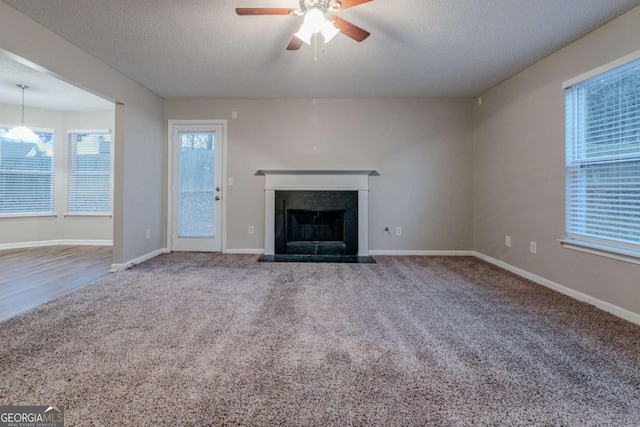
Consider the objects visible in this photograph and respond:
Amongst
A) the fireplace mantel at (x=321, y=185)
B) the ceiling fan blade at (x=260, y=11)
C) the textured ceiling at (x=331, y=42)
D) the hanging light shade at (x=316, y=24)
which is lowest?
the fireplace mantel at (x=321, y=185)

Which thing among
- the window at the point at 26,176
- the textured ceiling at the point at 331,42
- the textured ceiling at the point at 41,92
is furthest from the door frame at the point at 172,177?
the window at the point at 26,176

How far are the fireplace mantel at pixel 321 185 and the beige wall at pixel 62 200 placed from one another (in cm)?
317

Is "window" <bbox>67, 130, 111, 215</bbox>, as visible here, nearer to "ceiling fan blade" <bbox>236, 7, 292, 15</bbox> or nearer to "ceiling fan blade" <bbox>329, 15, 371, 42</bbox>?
"ceiling fan blade" <bbox>236, 7, 292, 15</bbox>

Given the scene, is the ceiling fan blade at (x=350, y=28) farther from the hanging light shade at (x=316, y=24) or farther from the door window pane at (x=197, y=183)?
the door window pane at (x=197, y=183)

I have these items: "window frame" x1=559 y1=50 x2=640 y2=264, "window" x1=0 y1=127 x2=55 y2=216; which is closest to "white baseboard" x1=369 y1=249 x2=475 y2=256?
"window frame" x1=559 y1=50 x2=640 y2=264

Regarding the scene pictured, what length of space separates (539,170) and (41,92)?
266 inches

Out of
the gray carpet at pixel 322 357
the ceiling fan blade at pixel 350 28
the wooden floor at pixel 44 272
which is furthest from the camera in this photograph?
the wooden floor at pixel 44 272

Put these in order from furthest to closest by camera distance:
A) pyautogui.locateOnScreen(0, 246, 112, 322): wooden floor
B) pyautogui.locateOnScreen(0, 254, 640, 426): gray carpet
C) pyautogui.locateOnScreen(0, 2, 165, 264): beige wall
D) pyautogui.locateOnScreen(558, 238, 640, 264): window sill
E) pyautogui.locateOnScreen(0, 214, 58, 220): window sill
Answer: pyautogui.locateOnScreen(0, 214, 58, 220): window sill → pyautogui.locateOnScreen(0, 246, 112, 322): wooden floor → pyautogui.locateOnScreen(0, 2, 165, 264): beige wall → pyautogui.locateOnScreen(558, 238, 640, 264): window sill → pyautogui.locateOnScreen(0, 254, 640, 426): gray carpet

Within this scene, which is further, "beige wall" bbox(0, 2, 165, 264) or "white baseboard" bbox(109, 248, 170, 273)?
"white baseboard" bbox(109, 248, 170, 273)

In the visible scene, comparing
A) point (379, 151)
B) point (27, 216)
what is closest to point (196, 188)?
point (379, 151)

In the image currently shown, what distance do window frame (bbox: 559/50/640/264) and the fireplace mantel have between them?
228cm

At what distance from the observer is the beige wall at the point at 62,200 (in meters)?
5.08

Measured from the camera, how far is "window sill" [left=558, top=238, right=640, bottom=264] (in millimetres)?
2238

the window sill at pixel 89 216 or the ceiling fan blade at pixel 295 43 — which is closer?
the ceiling fan blade at pixel 295 43
